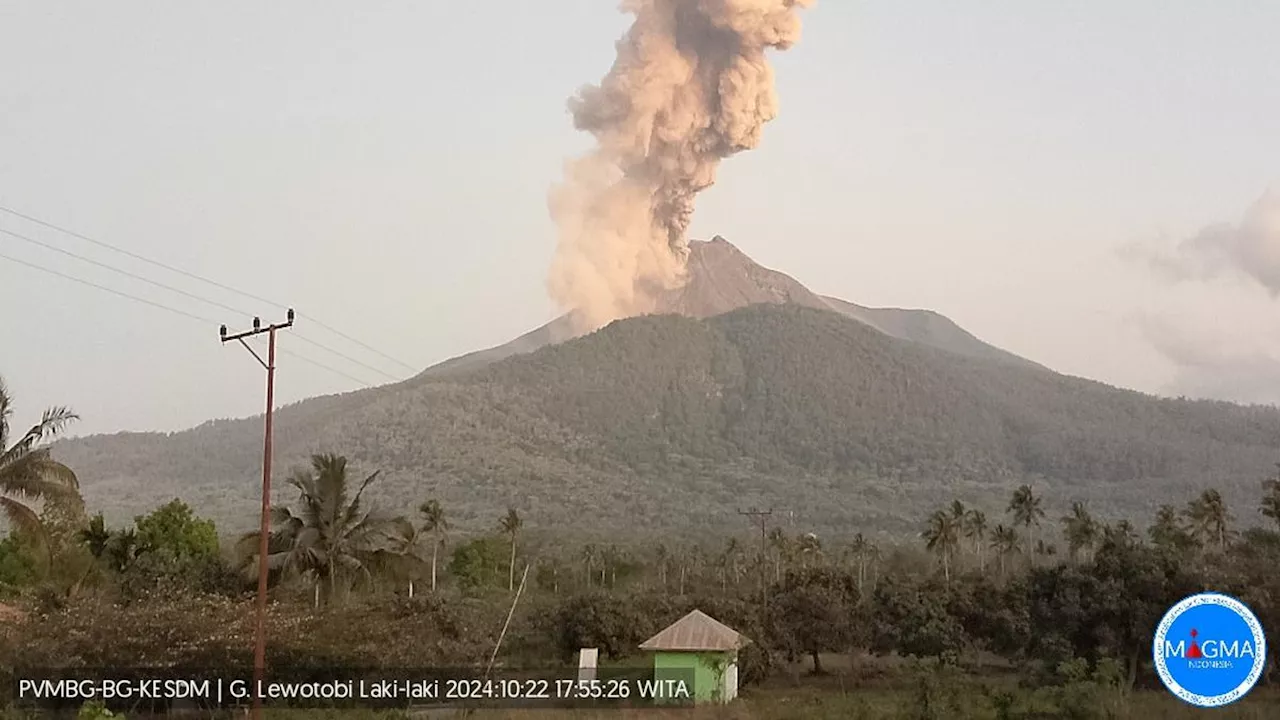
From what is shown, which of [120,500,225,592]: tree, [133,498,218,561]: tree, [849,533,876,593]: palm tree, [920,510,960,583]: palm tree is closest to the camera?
[120,500,225,592]: tree

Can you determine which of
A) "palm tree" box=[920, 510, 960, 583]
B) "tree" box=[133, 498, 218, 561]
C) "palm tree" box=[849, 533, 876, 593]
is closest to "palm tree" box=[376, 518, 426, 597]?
"tree" box=[133, 498, 218, 561]

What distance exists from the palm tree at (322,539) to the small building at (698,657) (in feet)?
21.3

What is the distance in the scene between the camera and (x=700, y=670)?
26.4m

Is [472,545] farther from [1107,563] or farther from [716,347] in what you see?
[716,347]

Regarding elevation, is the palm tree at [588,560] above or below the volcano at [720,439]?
below

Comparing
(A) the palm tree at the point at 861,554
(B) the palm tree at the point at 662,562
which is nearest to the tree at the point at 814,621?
(B) the palm tree at the point at 662,562

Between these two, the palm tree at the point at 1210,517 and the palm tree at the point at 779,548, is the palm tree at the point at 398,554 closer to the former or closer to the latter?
the palm tree at the point at 1210,517

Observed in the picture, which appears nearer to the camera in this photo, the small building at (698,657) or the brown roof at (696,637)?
the small building at (698,657)

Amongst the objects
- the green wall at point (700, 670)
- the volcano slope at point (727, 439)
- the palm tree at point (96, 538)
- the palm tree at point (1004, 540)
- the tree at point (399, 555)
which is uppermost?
the volcano slope at point (727, 439)

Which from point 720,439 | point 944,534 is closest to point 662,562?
point 944,534

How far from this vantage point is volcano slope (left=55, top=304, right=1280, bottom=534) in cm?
10956

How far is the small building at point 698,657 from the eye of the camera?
26.4 meters

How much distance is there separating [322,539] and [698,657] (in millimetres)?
8292

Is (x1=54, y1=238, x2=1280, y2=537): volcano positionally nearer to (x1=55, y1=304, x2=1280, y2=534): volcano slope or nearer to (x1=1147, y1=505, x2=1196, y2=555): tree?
(x1=55, y1=304, x2=1280, y2=534): volcano slope
